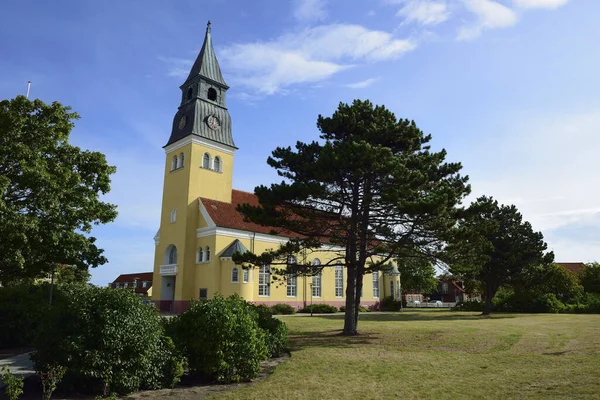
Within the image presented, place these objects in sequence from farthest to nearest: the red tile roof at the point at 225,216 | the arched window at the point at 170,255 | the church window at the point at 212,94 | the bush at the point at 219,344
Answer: the church window at the point at 212,94 → the arched window at the point at 170,255 → the red tile roof at the point at 225,216 → the bush at the point at 219,344

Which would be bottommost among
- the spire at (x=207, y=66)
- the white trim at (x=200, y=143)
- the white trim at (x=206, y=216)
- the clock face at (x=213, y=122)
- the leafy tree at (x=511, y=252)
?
the leafy tree at (x=511, y=252)

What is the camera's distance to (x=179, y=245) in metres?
38.5

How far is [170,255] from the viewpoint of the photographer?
1575 inches

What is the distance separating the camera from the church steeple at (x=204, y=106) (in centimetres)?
3972

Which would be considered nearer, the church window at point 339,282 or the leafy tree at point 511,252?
the leafy tree at point 511,252

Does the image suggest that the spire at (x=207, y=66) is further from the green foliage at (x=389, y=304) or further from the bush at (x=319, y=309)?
the green foliage at (x=389, y=304)

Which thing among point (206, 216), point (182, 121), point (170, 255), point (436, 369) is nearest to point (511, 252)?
point (206, 216)

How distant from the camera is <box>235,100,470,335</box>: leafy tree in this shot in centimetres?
1577

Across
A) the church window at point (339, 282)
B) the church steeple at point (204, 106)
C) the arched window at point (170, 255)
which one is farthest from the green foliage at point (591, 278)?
the arched window at point (170, 255)

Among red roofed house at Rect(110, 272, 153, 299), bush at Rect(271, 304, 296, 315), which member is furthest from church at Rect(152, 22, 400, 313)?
red roofed house at Rect(110, 272, 153, 299)

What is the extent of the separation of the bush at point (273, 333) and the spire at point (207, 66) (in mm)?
32326

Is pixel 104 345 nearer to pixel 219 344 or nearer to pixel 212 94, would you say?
pixel 219 344

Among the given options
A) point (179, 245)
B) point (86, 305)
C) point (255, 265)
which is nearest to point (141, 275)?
point (179, 245)

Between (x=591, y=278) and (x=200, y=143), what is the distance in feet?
138
